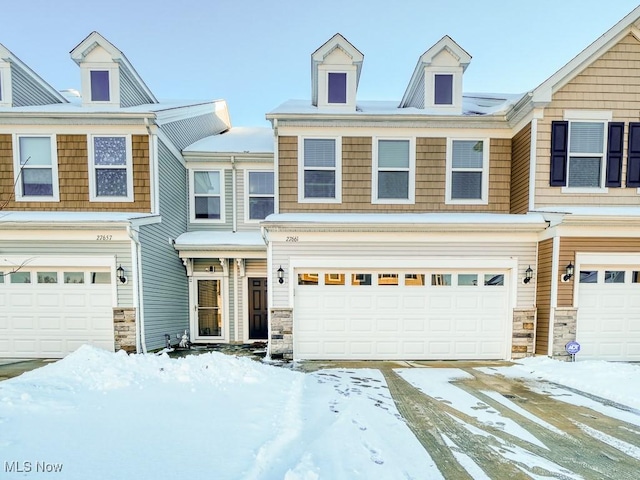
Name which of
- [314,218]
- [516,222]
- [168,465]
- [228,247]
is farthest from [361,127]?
[168,465]

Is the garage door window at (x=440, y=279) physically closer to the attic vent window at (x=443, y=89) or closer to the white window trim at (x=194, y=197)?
the attic vent window at (x=443, y=89)

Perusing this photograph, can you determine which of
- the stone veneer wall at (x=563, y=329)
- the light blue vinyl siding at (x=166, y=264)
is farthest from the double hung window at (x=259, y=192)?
the stone veneer wall at (x=563, y=329)

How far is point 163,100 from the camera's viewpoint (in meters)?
11.2

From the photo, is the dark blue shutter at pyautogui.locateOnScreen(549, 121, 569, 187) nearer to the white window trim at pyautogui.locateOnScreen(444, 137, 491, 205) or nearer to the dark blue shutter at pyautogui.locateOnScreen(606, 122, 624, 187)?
the dark blue shutter at pyautogui.locateOnScreen(606, 122, 624, 187)

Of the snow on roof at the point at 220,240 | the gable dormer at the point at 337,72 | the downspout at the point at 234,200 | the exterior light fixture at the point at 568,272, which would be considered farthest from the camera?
the downspout at the point at 234,200

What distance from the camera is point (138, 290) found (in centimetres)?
707

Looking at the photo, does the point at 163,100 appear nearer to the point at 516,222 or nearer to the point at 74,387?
the point at 74,387

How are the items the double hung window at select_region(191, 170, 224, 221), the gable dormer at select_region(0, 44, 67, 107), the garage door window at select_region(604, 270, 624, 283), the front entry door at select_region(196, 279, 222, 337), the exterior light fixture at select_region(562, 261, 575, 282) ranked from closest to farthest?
1. the exterior light fixture at select_region(562, 261, 575, 282)
2. the garage door window at select_region(604, 270, 624, 283)
3. the gable dormer at select_region(0, 44, 67, 107)
4. the front entry door at select_region(196, 279, 222, 337)
5. the double hung window at select_region(191, 170, 224, 221)

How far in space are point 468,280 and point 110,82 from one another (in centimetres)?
1016

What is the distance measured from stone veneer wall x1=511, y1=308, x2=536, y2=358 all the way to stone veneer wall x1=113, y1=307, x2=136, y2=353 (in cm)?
847

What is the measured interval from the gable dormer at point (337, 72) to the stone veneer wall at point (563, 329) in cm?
656

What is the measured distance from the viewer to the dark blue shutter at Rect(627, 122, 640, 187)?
686 cm

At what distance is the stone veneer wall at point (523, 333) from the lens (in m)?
6.76

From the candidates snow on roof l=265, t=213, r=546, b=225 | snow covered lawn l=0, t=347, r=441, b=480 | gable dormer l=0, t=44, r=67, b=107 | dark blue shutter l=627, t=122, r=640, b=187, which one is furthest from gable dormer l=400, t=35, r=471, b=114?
gable dormer l=0, t=44, r=67, b=107
